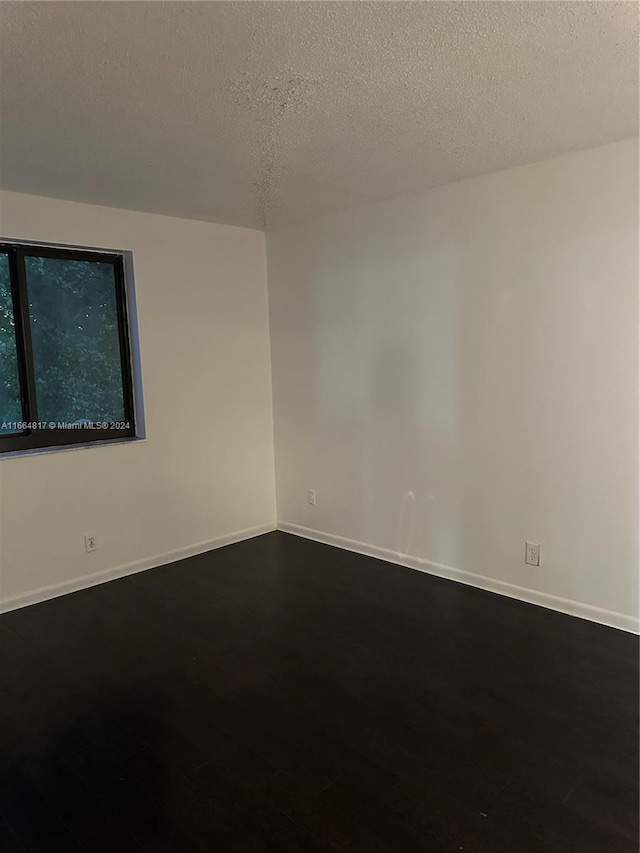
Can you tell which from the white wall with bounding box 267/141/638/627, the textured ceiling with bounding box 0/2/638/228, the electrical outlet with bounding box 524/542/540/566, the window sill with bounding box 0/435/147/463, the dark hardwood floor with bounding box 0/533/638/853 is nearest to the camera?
the textured ceiling with bounding box 0/2/638/228

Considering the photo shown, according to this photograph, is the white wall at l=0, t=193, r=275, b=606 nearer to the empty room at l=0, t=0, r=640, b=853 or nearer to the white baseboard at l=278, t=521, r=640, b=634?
the empty room at l=0, t=0, r=640, b=853

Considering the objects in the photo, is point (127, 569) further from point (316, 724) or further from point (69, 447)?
point (316, 724)

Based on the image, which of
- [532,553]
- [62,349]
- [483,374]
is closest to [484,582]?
[532,553]

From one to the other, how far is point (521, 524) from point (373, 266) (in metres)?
1.77

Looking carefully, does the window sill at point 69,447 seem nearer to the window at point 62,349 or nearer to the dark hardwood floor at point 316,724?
the window at point 62,349

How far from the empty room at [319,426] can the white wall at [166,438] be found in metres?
0.02

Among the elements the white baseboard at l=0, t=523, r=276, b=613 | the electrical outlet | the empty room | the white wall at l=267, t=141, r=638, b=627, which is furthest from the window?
the electrical outlet

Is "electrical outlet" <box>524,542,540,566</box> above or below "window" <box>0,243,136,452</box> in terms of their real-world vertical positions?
below

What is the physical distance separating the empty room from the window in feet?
0.06

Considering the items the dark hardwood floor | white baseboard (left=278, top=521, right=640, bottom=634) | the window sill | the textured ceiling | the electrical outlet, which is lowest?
the dark hardwood floor

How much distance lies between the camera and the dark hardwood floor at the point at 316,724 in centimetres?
171

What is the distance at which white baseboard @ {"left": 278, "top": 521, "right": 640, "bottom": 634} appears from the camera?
113 inches

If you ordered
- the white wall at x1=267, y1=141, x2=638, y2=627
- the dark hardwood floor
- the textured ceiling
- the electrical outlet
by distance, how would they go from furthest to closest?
the electrical outlet < the white wall at x1=267, y1=141, x2=638, y2=627 < the dark hardwood floor < the textured ceiling

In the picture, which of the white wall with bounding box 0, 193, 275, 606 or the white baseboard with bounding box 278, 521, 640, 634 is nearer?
the white baseboard with bounding box 278, 521, 640, 634
